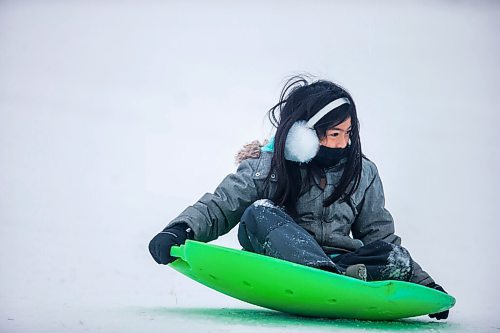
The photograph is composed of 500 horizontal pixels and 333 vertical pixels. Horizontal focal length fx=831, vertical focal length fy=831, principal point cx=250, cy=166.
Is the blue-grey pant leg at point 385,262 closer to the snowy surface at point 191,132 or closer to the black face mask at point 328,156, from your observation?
the snowy surface at point 191,132

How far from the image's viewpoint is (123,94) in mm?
6254

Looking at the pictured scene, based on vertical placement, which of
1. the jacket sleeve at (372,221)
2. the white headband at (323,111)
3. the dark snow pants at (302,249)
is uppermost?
the white headband at (323,111)

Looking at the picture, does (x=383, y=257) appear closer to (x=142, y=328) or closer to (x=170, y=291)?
(x=142, y=328)

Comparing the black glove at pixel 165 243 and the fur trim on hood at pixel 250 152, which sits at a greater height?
the fur trim on hood at pixel 250 152

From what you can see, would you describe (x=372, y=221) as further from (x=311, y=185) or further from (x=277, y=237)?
(x=277, y=237)

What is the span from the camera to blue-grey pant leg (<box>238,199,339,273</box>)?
1.85 metres

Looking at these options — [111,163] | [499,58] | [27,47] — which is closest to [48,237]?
[111,163]

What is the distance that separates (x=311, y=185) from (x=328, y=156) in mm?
91

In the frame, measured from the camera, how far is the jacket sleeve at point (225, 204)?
2.16m

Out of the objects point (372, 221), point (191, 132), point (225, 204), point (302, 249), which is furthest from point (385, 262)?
point (191, 132)

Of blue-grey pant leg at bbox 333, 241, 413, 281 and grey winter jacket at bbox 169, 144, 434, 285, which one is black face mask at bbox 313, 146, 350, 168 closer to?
grey winter jacket at bbox 169, 144, 434, 285

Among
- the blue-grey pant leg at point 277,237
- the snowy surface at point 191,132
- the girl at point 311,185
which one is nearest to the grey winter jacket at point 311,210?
the girl at point 311,185

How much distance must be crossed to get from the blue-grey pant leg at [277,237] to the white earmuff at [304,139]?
16cm

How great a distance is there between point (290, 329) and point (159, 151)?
3.73m
